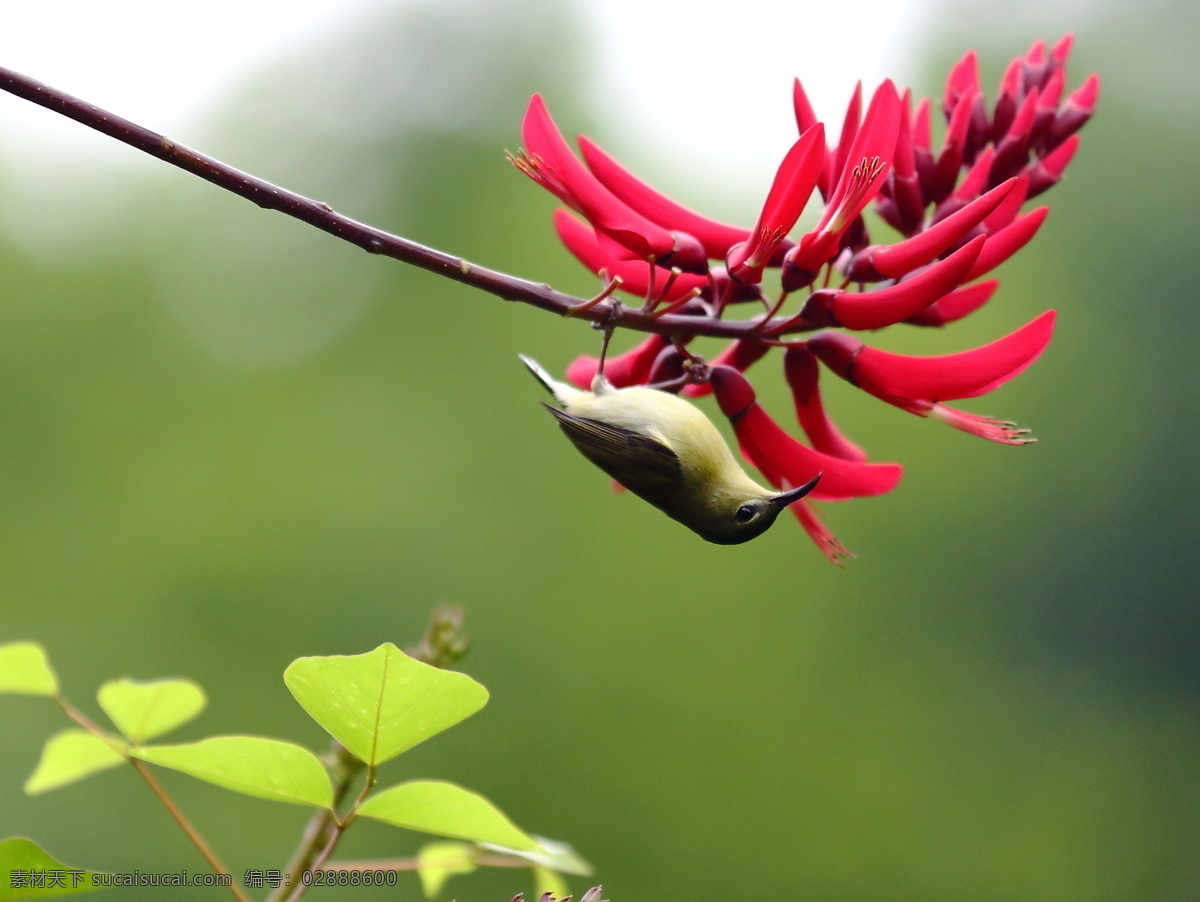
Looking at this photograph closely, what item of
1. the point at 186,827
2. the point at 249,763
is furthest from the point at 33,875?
the point at 186,827

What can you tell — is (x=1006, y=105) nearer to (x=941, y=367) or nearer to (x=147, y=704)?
(x=941, y=367)

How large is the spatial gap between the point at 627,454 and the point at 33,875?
1.43 feet

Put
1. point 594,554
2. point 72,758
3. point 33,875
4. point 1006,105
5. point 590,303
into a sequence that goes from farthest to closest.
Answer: point 594,554 < point 1006,105 < point 72,758 < point 590,303 < point 33,875

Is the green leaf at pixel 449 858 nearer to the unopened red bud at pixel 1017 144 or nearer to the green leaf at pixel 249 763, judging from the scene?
the green leaf at pixel 249 763

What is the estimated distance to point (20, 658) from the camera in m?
0.69

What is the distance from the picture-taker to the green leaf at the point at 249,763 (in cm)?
53

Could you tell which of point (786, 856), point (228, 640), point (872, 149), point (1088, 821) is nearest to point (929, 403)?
point (872, 149)

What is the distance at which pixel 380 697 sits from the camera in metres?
0.52

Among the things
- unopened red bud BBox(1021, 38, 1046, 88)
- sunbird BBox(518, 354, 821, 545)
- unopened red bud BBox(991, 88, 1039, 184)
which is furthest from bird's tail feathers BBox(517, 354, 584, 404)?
unopened red bud BBox(1021, 38, 1046, 88)

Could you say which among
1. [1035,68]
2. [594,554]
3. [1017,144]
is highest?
[1035,68]

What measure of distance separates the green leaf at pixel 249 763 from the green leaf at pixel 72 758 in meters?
0.26

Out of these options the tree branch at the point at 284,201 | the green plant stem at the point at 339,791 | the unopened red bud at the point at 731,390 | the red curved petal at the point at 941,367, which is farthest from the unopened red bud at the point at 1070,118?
the green plant stem at the point at 339,791

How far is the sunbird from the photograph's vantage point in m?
0.72

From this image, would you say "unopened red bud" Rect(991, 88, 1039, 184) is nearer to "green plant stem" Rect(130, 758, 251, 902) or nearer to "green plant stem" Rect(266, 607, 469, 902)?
"green plant stem" Rect(266, 607, 469, 902)
